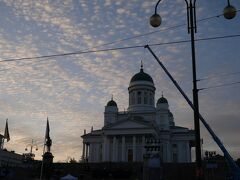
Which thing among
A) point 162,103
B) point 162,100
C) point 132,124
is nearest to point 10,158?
point 132,124

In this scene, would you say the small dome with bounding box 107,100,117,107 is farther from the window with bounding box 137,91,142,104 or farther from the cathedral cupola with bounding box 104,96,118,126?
the window with bounding box 137,91,142,104

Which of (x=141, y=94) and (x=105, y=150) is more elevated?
(x=141, y=94)

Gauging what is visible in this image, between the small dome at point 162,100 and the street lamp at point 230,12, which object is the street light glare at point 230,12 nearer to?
the street lamp at point 230,12

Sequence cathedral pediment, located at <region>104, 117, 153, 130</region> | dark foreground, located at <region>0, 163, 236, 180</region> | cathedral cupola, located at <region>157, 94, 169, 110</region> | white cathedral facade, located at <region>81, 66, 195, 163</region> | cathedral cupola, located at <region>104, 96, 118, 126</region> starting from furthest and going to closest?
cathedral cupola, located at <region>104, 96, 118, 126</region> < cathedral cupola, located at <region>157, 94, 169, 110</region> < white cathedral facade, located at <region>81, 66, 195, 163</region> < cathedral pediment, located at <region>104, 117, 153, 130</region> < dark foreground, located at <region>0, 163, 236, 180</region>

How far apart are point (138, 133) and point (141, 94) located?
1296 centimetres

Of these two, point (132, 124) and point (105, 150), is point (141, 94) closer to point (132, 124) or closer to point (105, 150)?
point (132, 124)

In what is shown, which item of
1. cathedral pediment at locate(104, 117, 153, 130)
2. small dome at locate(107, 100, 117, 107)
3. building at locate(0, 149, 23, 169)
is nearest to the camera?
cathedral pediment at locate(104, 117, 153, 130)

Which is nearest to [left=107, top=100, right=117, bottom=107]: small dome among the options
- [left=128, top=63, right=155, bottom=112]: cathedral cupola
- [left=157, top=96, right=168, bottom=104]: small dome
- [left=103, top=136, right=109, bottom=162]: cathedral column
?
[left=128, top=63, right=155, bottom=112]: cathedral cupola

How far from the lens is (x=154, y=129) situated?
245 feet

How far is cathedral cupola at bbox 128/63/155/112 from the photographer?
277 feet

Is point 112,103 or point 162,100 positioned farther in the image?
point 112,103

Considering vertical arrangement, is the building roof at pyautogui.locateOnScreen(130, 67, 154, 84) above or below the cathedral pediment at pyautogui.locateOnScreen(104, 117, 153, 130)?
above

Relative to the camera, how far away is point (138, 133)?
7431 cm

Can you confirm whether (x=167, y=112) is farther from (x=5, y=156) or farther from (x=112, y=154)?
(x=5, y=156)
